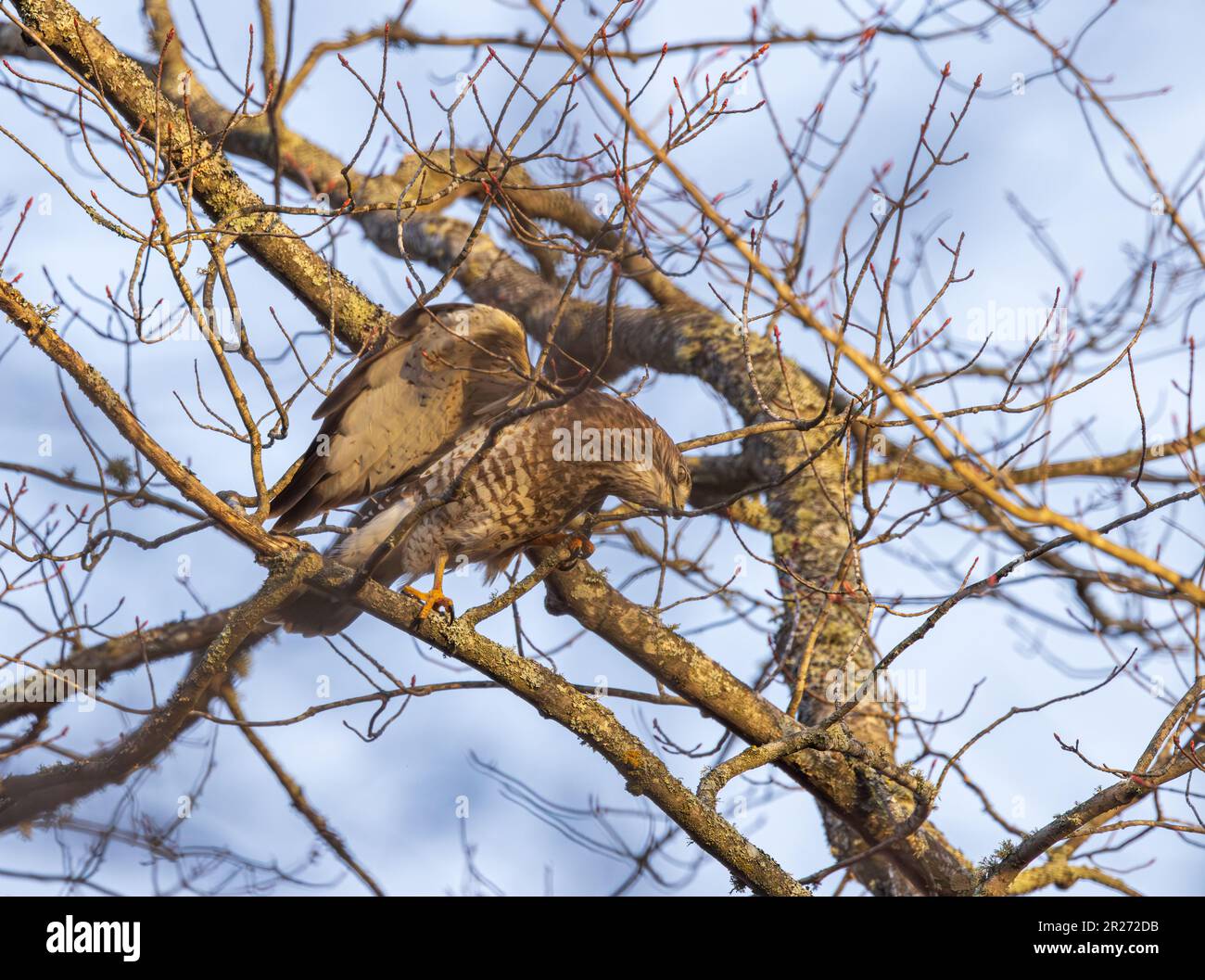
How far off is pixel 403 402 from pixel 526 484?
1.96 feet

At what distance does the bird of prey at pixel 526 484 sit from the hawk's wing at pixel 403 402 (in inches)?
5.7

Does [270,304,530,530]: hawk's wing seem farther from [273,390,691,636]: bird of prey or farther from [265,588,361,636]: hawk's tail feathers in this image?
[265,588,361,636]: hawk's tail feathers

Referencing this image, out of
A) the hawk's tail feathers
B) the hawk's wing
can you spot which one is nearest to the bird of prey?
the hawk's tail feathers

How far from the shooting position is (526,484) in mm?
4387

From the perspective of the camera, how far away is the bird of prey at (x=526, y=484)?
4.37 metres

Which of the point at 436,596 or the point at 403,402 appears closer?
the point at 436,596

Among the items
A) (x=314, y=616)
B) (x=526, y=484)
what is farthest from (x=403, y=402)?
(x=314, y=616)

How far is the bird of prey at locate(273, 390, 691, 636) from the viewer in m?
4.37

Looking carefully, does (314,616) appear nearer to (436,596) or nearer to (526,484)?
(436,596)

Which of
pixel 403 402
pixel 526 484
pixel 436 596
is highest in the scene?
pixel 403 402

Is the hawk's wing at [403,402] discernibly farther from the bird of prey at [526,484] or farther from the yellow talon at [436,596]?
the yellow talon at [436,596]

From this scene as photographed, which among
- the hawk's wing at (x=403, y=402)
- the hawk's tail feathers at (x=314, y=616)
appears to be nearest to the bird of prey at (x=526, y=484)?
the hawk's tail feathers at (x=314, y=616)
